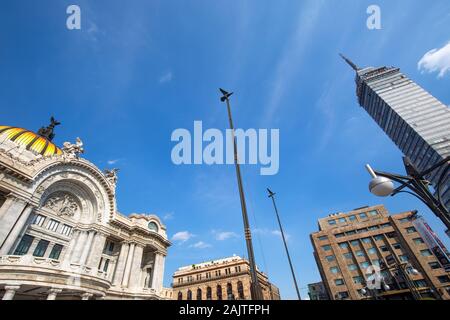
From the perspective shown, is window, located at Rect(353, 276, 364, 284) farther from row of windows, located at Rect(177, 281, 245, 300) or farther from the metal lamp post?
the metal lamp post

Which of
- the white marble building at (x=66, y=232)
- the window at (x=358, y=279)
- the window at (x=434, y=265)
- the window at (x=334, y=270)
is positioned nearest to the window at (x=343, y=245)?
the window at (x=334, y=270)

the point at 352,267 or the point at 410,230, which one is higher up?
the point at 410,230

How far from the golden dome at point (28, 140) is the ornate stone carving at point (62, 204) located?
7064 mm

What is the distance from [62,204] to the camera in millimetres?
24641

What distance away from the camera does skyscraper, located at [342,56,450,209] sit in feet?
204

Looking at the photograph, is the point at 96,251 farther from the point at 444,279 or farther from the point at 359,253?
the point at 444,279

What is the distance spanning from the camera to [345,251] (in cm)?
5147

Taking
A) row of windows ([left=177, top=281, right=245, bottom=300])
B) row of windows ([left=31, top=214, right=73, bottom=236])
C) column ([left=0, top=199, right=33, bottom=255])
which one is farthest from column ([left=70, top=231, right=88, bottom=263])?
row of windows ([left=177, top=281, right=245, bottom=300])

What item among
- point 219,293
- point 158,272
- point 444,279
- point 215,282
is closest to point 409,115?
point 444,279

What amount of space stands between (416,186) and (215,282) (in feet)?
191

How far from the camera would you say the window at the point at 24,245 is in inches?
806

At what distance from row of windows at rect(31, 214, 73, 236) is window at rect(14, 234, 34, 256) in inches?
Answer: 56.6

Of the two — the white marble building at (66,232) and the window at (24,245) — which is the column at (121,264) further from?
the window at (24,245)
